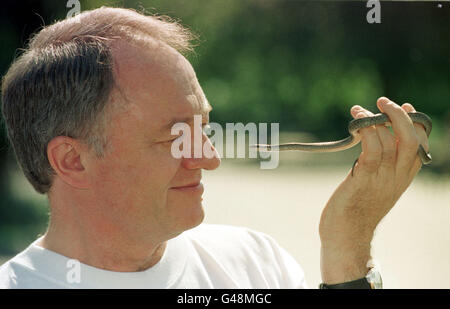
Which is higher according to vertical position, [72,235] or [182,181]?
[182,181]

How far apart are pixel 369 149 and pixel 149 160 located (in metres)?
0.65

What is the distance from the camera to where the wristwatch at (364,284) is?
6.40ft

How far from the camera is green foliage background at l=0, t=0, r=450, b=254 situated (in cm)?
1370

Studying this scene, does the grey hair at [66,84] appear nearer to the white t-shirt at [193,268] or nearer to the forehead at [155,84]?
the forehead at [155,84]

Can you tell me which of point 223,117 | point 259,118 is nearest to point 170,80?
point 223,117

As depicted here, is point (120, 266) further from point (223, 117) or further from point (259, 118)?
point (259, 118)

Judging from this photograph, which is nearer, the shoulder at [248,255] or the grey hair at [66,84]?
the grey hair at [66,84]

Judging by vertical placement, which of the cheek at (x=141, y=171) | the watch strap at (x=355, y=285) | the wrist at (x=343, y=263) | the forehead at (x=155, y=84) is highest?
the forehead at (x=155, y=84)

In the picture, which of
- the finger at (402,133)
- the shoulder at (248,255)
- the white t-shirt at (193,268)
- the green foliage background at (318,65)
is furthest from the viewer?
the green foliage background at (318,65)

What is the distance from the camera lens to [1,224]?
9.02 m

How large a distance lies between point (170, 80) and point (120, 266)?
56cm

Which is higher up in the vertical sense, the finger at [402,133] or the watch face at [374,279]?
the finger at [402,133]

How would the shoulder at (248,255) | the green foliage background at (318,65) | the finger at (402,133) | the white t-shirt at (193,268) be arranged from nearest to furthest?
the white t-shirt at (193,268)
the finger at (402,133)
the shoulder at (248,255)
the green foliage background at (318,65)

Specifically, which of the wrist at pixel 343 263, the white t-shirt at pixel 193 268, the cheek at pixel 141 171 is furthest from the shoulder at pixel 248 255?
the cheek at pixel 141 171
